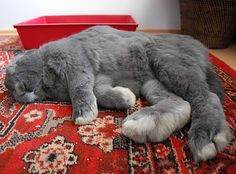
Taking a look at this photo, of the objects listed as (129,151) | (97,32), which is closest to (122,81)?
(97,32)

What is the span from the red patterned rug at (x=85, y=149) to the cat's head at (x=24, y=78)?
3.5 inches

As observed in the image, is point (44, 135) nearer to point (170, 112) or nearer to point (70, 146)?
point (70, 146)

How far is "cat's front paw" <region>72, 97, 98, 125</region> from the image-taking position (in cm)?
88

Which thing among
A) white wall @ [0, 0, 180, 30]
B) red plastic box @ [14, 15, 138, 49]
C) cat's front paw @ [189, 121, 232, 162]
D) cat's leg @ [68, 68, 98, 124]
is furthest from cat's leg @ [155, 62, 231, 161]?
white wall @ [0, 0, 180, 30]

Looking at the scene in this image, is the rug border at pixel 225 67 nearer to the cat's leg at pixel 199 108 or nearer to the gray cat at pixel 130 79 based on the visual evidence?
the gray cat at pixel 130 79

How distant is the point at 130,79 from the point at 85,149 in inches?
17.6

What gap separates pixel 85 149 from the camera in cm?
76

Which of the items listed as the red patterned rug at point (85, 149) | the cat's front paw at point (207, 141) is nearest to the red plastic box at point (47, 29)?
the red patterned rug at point (85, 149)

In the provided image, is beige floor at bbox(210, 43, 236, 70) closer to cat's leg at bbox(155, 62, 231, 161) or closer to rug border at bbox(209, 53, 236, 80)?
rug border at bbox(209, 53, 236, 80)

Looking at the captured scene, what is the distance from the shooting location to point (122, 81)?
109 cm

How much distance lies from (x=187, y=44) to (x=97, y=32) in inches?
18.4

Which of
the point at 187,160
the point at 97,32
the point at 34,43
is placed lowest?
the point at 187,160

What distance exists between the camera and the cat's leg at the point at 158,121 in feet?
2.47

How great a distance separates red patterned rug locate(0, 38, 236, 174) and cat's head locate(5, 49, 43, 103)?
0.09m
